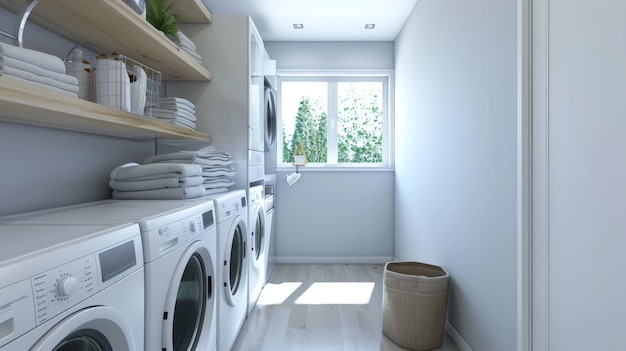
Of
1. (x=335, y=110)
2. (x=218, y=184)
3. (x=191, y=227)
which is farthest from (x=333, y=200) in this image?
(x=191, y=227)

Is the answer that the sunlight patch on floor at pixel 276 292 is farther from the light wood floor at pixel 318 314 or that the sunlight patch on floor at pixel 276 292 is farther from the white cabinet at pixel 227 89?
the white cabinet at pixel 227 89

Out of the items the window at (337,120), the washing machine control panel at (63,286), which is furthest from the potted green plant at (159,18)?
the window at (337,120)

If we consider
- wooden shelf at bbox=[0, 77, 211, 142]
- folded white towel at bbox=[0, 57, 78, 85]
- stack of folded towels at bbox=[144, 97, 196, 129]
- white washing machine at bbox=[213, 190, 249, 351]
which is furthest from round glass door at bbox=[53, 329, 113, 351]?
stack of folded towels at bbox=[144, 97, 196, 129]

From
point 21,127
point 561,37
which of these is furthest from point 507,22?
point 21,127

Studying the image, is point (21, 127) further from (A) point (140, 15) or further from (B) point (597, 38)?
(B) point (597, 38)

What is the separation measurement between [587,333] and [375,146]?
119 inches

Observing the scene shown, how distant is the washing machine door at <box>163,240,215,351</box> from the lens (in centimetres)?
127

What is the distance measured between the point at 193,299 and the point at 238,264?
735mm

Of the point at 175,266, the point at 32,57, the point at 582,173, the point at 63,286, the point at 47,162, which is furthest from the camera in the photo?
the point at 47,162

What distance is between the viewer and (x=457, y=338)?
2.07m

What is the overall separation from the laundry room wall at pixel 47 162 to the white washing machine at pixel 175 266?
0.11m

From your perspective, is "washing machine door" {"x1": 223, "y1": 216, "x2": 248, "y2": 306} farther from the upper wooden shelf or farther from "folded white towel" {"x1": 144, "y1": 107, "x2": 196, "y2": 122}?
the upper wooden shelf

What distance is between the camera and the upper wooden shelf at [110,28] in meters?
1.27

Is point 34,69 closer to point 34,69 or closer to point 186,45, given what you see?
point 34,69
